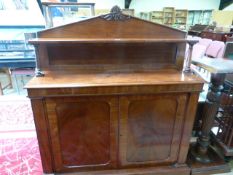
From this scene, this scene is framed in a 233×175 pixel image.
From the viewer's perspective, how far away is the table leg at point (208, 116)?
1282 mm

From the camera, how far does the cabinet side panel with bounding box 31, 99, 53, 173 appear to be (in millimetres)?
1067

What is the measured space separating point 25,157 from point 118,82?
1.15m

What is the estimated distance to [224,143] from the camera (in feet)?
4.94

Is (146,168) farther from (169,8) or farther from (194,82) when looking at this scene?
(169,8)

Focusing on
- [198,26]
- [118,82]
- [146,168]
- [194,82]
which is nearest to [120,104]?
[118,82]

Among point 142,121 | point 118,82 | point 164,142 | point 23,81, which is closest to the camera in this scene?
point 118,82

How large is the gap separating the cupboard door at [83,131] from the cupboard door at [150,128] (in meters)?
0.07

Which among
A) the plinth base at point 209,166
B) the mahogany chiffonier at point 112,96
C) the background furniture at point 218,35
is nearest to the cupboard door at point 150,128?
the mahogany chiffonier at point 112,96

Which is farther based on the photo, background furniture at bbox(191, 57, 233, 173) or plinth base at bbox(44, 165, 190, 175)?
plinth base at bbox(44, 165, 190, 175)

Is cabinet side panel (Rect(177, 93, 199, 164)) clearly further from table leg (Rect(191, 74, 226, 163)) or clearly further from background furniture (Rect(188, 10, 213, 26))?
background furniture (Rect(188, 10, 213, 26))

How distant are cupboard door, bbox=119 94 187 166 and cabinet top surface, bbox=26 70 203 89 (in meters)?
0.10

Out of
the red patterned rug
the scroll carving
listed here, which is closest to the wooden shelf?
the scroll carving

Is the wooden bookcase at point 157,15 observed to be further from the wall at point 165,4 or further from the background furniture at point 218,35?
the background furniture at point 218,35

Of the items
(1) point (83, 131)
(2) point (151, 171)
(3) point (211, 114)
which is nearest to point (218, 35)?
(3) point (211, 114)
